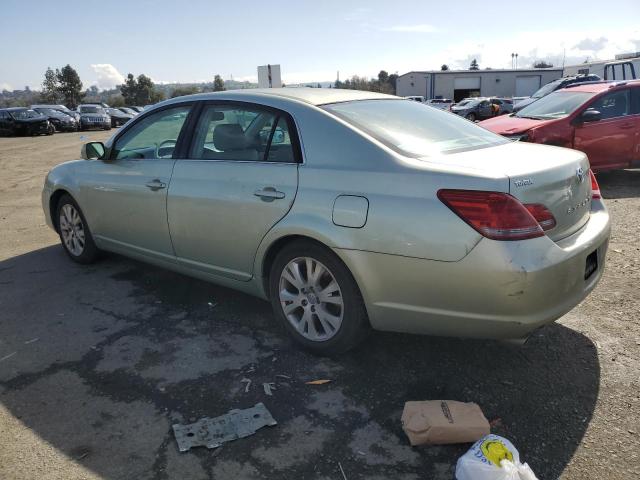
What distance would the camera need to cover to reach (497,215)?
261 centimetres

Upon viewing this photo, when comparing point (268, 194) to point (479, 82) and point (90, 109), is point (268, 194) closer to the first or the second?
point (90, 109)

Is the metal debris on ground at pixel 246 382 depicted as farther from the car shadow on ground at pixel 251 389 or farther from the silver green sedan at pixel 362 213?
the silver green sedan at pixel 362 213

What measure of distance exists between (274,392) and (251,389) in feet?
0.46

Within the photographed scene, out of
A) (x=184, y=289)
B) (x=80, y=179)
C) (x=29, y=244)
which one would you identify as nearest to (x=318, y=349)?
(x=184, y=289)

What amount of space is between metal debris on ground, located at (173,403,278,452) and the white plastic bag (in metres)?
0.99

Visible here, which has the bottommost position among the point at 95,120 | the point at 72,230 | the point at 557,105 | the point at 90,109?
the point at 72,230

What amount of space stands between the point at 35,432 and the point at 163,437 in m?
0.69

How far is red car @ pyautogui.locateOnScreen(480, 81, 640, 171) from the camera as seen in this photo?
26.7 feet

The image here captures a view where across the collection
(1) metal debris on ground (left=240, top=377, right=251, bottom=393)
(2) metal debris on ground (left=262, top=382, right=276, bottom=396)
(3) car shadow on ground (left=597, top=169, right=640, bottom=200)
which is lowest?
(2) metal debris on ground (left=262, top=382, right=276, bottom=396)

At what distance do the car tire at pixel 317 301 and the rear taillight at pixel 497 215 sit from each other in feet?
2.63

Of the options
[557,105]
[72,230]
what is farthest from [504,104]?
[72,230]

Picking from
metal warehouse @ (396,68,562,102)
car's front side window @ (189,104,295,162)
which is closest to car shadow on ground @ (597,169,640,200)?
car's front side window @ (189,104,295,162)

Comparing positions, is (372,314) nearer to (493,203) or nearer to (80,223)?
(493,203)

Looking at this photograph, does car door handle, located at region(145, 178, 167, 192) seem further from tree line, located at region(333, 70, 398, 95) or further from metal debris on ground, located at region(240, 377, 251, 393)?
tree line, located at region(333, 70, 398, 95)
